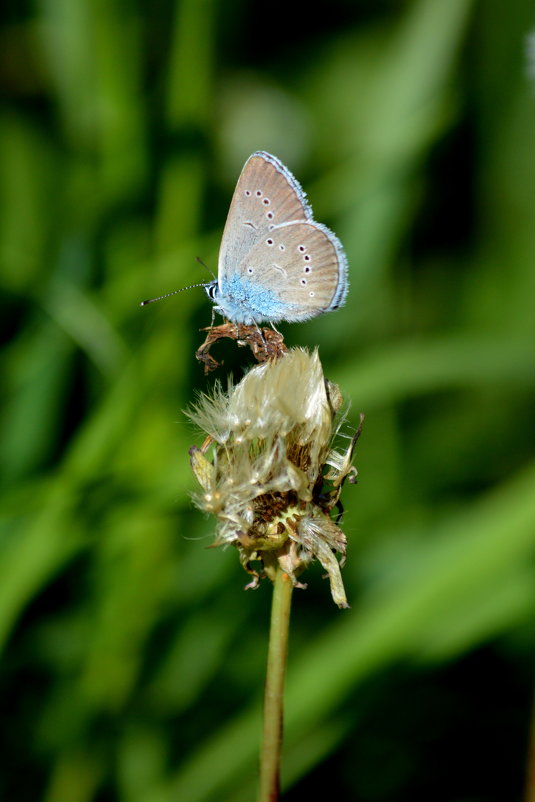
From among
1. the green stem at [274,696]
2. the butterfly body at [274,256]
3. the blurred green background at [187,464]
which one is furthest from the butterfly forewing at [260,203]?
the green stem at [274,696]

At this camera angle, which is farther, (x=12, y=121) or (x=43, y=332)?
(x=12, y=121)

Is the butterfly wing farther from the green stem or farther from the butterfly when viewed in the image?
the green stem

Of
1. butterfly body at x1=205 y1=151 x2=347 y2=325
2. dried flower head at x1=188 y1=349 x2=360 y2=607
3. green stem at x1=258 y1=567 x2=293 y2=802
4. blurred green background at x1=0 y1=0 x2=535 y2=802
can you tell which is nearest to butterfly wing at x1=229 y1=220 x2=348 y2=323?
butterfly body at x1=205 y1=151 x2=347 y2=325

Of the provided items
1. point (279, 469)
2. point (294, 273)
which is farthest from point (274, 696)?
point (294, 273)

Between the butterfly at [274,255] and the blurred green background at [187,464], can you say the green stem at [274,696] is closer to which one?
the blurred green background at [187,464]

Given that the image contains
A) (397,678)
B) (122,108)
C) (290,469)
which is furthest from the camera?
(122,108)

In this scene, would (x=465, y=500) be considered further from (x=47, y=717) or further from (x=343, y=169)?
(x=47, y=717)

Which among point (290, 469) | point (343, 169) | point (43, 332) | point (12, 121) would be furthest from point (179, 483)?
point (12, 121)

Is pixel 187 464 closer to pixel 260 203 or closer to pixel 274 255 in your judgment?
pixel 274 255
